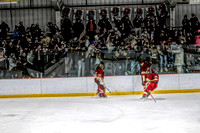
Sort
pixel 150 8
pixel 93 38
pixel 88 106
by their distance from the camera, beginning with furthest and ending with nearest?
pixel 150 8
pixel 93 38
pixel 88 106

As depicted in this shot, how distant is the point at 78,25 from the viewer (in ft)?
54.2

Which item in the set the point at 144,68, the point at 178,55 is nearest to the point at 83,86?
the point at 144,68

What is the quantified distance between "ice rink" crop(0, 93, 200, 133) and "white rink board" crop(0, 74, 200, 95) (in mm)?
560

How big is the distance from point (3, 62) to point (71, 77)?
103 inches

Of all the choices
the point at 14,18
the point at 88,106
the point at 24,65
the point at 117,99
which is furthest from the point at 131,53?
the point at 14,18

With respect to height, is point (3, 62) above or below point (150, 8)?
below

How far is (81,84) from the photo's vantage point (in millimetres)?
12594

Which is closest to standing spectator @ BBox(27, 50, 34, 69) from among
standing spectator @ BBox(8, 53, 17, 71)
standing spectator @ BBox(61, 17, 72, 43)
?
standing spectator @ BBox(8, 53, 17, 71)

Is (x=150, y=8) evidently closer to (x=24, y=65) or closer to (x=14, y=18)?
(x=14, y=18)

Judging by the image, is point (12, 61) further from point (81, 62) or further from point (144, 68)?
point (144, 68)

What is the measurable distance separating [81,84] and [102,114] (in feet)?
13.0

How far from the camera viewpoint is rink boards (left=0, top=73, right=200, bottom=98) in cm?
1255

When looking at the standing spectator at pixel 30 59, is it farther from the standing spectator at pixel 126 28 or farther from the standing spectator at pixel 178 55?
the standing spectator at pixel 178 55

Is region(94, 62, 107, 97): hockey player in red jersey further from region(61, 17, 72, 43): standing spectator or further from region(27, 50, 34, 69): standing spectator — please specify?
region(61, 17, 72, 43): standing spectator
